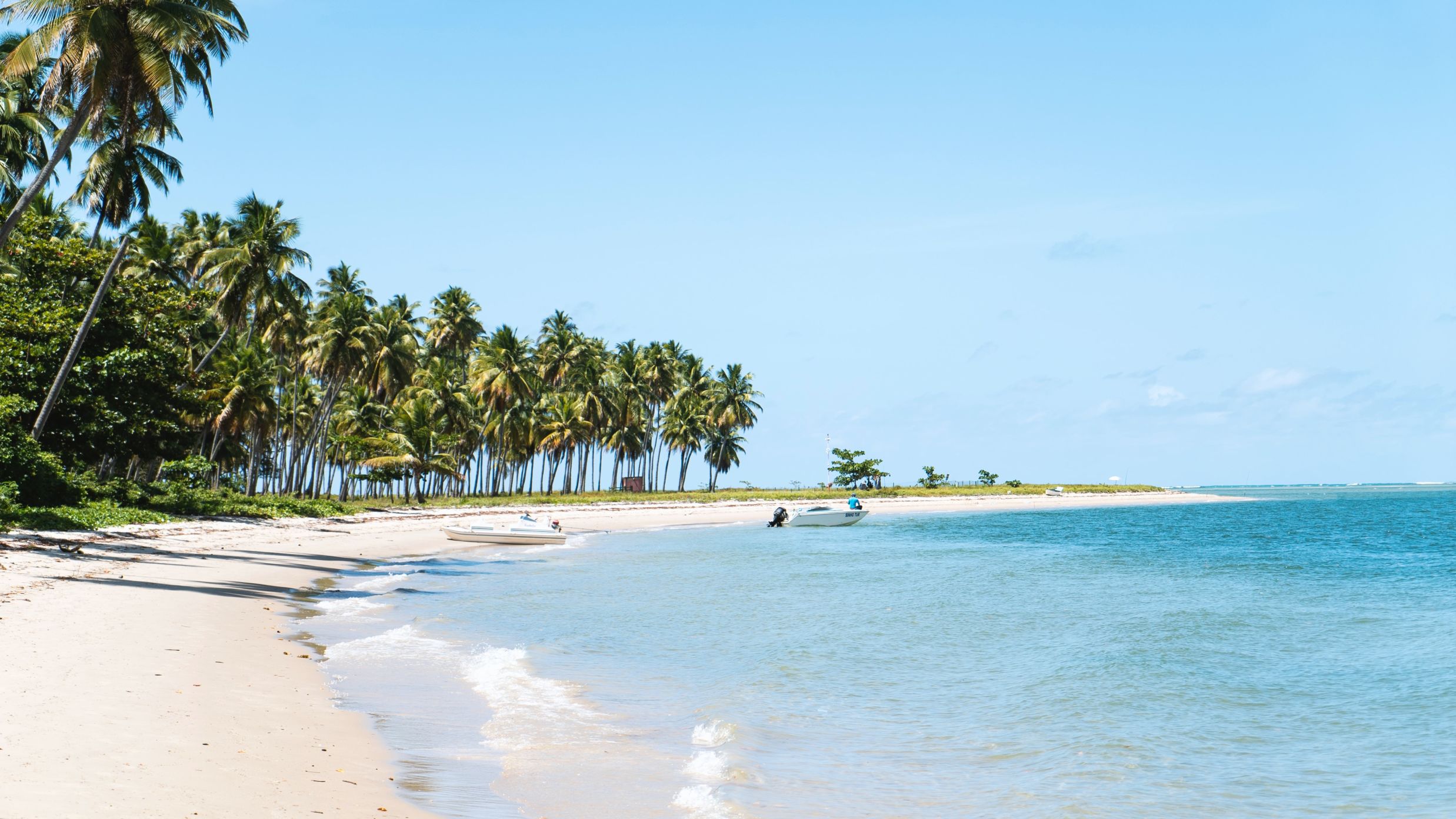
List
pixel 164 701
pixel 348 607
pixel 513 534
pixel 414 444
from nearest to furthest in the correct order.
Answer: pixel 164 701, pixel 348 607, pixel 513 534, pixel 414 444

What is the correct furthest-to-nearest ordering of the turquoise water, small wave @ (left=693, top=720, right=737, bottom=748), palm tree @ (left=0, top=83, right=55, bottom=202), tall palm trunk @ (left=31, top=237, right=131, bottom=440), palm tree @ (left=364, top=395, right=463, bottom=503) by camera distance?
palm tree @ (left=364, top=395, right=463, bottom=503) → palm tree @ (left=0, top=83, right=55, bottom=202) → tall palm trunk @ (left=31, top=237, right=131, bottom=440) → small wave @ (left=693, top=720, right=737, bottom=748) → the turquoise water

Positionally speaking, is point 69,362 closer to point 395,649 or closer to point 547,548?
point 547,548

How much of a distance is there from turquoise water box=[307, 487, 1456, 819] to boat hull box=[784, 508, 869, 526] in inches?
1154

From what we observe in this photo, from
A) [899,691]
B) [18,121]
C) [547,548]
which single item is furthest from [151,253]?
[899,691]

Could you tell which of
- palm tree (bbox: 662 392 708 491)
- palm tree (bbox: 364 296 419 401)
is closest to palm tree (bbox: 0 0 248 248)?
palm tree (bbox: 364 296 419 401)

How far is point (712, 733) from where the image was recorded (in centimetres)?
1020

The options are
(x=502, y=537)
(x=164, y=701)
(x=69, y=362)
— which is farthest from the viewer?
(x=502, y=537)

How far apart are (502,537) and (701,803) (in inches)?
1324

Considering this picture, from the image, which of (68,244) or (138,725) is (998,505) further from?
(138,725)

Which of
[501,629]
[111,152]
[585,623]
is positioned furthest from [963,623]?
[111,152]

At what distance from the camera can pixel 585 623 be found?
18250 mm

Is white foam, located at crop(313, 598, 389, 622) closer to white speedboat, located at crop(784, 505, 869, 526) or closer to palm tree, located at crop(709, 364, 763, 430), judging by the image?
white speedboat, located at crop(784, 505, 869, 526)

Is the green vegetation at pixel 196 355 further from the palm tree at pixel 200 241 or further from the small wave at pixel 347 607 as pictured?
the small wave at pixel 347 607

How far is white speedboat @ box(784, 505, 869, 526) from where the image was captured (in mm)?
58219
